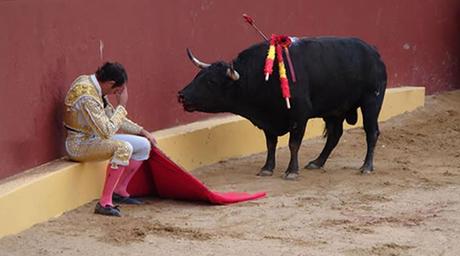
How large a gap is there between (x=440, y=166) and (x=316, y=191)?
1.69 meters

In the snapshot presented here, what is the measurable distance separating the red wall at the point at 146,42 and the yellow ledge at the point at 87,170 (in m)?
0.21

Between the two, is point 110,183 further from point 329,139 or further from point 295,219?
point 329,139

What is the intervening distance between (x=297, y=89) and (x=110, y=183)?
7.00 ft

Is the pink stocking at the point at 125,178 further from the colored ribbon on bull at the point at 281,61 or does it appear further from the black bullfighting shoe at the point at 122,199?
the colored ribbon on bull at the point at 281,61

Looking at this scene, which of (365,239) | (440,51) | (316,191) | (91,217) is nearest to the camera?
(365,239)

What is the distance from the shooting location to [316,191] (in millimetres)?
7926

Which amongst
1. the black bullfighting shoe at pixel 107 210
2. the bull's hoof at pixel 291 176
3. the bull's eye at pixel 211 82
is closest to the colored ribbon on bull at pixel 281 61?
the bull's eye at pixel 211 82

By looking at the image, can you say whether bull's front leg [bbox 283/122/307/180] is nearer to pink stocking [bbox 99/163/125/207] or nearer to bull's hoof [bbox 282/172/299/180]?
bull's hoof [bbox 282/172/299/180]

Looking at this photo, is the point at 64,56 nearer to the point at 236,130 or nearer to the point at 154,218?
the point at 154,218

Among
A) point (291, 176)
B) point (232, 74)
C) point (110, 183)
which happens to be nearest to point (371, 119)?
point (291, 176)

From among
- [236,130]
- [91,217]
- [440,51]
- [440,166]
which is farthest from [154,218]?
[440,51]

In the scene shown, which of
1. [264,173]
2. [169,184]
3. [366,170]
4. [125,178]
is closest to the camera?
[125,178]

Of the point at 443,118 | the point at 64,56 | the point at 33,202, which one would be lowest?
the point at 443,118

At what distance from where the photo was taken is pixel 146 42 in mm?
8484
